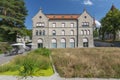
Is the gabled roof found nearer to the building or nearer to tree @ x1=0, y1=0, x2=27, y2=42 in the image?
the building

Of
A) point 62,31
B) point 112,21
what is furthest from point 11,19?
point 112,21

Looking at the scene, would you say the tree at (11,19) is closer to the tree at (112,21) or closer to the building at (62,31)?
the building at (62,31)

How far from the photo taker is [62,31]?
61.0 metres

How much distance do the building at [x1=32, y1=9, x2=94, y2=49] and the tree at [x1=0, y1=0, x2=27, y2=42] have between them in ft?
32.2

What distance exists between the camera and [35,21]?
198 ft

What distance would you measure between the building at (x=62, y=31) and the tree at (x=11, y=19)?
32.2ft

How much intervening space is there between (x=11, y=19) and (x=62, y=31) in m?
20.3

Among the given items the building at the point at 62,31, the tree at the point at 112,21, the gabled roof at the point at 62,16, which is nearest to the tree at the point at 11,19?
the building at the point at 62,31

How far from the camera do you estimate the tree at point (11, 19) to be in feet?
149

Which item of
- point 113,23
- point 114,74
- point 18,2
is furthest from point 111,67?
point 113,23

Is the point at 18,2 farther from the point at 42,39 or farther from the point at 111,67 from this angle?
the point at 111,67

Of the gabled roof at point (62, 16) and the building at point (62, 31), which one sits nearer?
the building at point (62, 31)

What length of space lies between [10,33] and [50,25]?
1842 centimetres

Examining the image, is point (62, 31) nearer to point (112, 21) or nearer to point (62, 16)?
point (62, 16)
